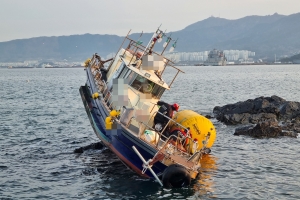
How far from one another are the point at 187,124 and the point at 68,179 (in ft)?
17.3

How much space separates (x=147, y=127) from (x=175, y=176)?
2.73m

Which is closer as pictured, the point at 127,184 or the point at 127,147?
the point at 127,184

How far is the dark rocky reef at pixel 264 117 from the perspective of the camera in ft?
77.4

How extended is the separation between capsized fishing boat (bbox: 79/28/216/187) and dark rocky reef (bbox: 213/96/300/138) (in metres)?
6.75

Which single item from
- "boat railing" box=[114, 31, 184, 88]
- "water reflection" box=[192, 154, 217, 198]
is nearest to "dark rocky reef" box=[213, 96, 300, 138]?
"water reflection" box=[192, 154, 217, 198]

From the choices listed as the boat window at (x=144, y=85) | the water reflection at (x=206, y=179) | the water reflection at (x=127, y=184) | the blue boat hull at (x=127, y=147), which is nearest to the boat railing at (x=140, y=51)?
the boat window at (x=144, y=85)

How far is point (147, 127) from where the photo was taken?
15.8 metres

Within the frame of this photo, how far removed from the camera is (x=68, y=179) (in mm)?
15844

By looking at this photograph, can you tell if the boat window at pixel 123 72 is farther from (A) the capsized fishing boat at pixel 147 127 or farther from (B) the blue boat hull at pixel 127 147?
(B) the blue boat hull at pixel 127 147

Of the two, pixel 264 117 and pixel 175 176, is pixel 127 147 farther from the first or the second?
pixel 264 117

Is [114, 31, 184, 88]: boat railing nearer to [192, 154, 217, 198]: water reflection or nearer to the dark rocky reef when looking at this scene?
[192, 154, 217, 198]: water reflection

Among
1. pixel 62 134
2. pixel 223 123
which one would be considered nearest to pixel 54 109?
pixel 62 134

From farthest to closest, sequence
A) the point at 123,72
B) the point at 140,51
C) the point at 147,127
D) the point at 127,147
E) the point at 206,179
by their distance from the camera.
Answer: the point at 140,51
the point at 123,72
the point at 206,179
the point at 147,127
the point at 127,147

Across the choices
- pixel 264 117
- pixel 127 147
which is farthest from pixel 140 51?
pixel 264 117
